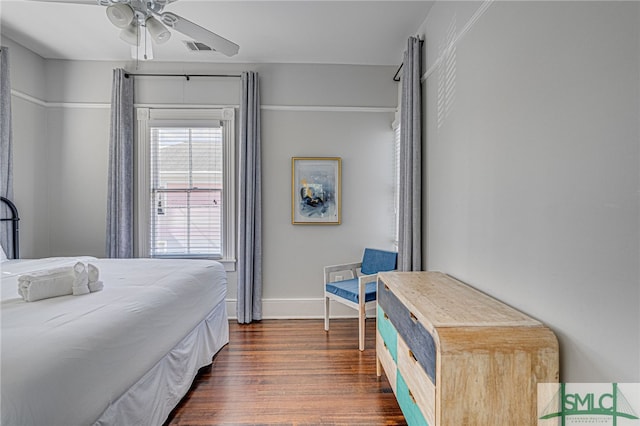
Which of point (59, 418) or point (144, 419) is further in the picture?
point (144, 419)


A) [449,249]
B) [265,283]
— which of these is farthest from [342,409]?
[265,283]

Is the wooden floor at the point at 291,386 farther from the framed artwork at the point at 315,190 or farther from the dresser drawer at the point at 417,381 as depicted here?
the framed artwork at the point at 315,190

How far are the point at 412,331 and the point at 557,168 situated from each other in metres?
0.92

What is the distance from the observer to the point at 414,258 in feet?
8.73

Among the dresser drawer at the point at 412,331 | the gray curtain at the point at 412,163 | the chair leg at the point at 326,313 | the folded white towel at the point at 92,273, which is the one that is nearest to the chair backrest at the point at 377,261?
the gray curtain at the point at 412,163

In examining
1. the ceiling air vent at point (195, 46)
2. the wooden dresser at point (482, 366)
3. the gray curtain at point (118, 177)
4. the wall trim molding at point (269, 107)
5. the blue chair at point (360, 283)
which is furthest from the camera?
the wall trim molding at point (269, 107)

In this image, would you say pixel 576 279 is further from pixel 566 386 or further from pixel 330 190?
pixel 330 190

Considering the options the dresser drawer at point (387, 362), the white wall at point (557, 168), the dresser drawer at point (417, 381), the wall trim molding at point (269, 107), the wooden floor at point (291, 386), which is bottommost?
the wooden floor at point (291, 386)

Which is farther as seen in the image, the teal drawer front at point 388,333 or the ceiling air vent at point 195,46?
the ceiling air vent at point 195,46

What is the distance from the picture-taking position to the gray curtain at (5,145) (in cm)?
297

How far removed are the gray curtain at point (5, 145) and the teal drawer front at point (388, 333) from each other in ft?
11.4

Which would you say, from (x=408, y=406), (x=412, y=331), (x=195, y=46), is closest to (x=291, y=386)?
(x=408, y=406)

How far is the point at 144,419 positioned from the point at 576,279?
195 cm

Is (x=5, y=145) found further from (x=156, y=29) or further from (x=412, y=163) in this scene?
(x=412, y=163)
